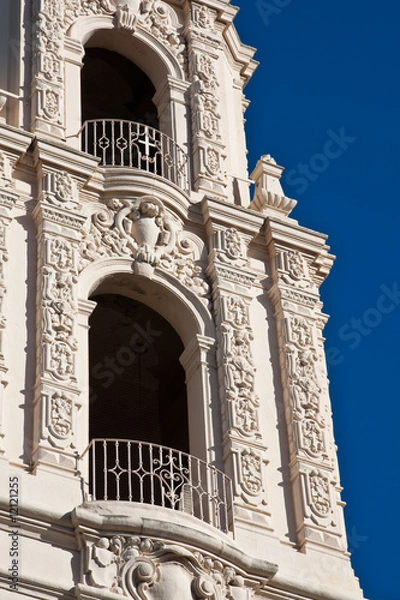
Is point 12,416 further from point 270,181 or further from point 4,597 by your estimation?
point 270,181

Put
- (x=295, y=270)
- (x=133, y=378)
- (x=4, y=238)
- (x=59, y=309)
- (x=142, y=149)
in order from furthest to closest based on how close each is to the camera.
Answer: (x=142, y=149)
(x=133, y=378)
(x=295, y=270)
(x=4, y=238)
(x=59, y=309)

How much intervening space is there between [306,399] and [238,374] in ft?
3.22

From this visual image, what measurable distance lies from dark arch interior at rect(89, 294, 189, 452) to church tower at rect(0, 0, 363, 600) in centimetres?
3

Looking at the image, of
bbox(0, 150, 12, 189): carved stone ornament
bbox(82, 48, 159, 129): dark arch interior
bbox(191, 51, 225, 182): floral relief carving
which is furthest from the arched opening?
bbox(82, 48, 159, 129): dark arch interior

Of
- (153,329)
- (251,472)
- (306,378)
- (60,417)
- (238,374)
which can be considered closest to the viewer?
(60,417)

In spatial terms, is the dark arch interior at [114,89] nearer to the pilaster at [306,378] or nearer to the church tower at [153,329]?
the church tower at [153,329]

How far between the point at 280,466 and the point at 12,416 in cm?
347

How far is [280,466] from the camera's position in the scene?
21531mm

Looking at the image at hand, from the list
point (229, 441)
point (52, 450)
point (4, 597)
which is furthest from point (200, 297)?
point (4, 597)

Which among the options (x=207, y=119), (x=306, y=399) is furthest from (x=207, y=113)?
(x=306, y=399)

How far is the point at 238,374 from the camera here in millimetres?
21984

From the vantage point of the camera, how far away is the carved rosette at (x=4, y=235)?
66.4 feet

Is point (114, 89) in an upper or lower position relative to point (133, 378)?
upper

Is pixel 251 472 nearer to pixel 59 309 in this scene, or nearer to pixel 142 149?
pixel 59 309
